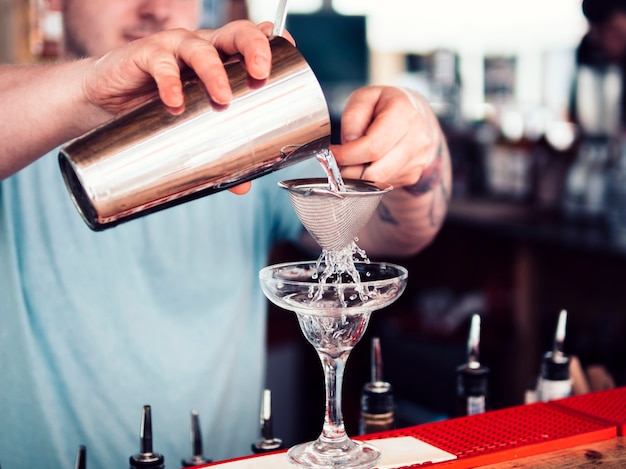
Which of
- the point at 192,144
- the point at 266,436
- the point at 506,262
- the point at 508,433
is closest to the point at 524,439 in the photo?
the point at 508,433

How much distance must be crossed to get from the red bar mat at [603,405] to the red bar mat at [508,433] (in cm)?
2

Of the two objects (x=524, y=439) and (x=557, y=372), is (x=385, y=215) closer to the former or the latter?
(x=557, y=372)

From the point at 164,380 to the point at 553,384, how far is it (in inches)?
30.8

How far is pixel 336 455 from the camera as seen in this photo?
1050 millimetres

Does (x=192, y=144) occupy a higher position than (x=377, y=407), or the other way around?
(x=192, y=144)

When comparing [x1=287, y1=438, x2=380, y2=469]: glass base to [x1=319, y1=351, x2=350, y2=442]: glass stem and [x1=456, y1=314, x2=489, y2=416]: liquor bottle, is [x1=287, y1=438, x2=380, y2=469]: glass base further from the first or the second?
[x1=456, y1=314, x2=489, y2=416]: liquor bottle

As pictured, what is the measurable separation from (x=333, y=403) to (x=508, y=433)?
0.26 metres

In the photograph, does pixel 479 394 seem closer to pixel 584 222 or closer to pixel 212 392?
pixel 212 392

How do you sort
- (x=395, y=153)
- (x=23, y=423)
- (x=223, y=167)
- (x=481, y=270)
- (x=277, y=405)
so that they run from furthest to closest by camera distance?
(x=481, y=270) < (x=277, y=405) < (x=23, y=423) < (x=395, y=153) < (x=223, y=167)

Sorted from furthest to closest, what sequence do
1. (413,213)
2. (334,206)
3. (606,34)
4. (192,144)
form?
(606,34)
(413,213)
(334,206)
(192,144)

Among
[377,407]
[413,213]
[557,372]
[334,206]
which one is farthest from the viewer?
[413,213]

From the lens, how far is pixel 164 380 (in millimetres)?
1731

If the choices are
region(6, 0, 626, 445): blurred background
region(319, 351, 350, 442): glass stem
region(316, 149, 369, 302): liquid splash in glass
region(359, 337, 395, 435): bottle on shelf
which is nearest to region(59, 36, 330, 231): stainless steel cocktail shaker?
region(316, 149, 369, 302): liquid splash in glass

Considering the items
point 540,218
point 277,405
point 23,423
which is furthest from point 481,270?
point 23,423
